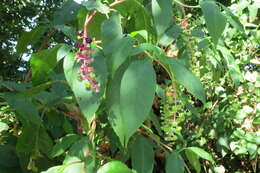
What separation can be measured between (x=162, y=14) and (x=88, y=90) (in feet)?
0.76

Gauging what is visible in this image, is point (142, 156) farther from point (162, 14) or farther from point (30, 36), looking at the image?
point (30, 36)

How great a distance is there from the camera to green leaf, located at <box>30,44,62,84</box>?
0.85 metres

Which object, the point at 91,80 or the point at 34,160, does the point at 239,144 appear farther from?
the point at 91,80

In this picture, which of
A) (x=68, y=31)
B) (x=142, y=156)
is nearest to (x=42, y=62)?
(x=68, y=31)

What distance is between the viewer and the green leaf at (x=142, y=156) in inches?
32.8

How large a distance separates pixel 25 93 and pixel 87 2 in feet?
0.84

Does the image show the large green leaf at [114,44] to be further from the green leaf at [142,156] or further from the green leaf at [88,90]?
the green leaf at [142,156]

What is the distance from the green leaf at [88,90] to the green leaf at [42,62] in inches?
6.4

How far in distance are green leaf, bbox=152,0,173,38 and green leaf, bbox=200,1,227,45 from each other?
0.07 metres

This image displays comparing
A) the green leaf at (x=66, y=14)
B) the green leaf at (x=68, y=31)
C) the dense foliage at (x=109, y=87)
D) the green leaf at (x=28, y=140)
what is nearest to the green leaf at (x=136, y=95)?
the dense foliage at (x=109, y=87)

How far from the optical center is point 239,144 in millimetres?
1834

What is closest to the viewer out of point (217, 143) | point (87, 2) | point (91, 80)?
point (91, 80)

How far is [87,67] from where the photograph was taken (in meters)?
0.68

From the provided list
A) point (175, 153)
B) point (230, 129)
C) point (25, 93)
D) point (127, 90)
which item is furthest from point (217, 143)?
point (127, 90)
